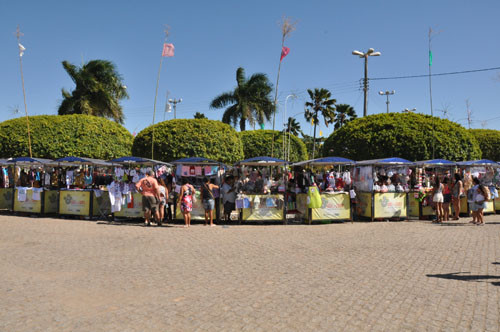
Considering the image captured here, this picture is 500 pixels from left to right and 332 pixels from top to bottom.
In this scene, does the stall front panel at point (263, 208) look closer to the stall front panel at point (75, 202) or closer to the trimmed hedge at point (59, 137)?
the stall front panel at point (75, 202)

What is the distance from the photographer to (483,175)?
18.0 meters

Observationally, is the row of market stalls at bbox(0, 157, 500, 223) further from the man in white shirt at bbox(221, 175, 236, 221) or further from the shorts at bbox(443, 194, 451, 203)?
the shorts at bbox(443, 194, 451, 203)

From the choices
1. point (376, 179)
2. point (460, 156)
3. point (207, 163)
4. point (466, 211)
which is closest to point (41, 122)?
point (207, 163)

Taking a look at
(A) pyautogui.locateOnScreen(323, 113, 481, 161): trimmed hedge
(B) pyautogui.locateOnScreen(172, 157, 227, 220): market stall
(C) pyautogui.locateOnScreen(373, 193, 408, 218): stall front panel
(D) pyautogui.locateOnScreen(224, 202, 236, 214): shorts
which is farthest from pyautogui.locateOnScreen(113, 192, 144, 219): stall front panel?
(A) pyautogui.locateOnScreen(323, 113, 481, 161): trimmed hedge

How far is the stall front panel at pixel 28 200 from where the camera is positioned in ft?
50.1

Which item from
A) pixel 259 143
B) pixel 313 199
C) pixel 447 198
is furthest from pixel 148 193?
pixel 259 143

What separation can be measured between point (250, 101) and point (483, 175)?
71.0 feet

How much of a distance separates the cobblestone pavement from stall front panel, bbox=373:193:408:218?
3.83 m

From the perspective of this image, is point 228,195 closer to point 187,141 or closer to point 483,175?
point 187,141

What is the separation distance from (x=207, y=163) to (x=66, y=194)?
5.76 meters

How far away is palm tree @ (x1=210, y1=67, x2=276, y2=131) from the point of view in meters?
35.2

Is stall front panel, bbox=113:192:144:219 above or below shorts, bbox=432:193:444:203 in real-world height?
below

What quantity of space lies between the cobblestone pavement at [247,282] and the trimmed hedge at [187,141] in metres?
14.6

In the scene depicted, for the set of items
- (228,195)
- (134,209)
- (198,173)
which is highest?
(198,173)
